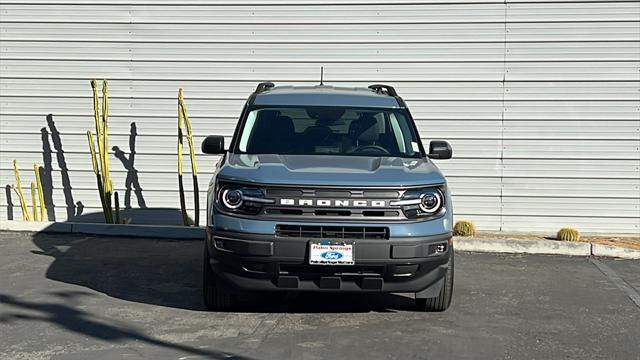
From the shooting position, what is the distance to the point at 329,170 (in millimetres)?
6055

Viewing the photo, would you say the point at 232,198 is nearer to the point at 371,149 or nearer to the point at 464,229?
the point at 371,149

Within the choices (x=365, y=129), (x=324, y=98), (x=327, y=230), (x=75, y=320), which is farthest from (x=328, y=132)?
(x=75, y=320)

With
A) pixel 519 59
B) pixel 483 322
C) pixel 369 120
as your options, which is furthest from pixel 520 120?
pixel 483 322

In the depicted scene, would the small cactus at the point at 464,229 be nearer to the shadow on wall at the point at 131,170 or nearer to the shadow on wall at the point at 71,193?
the shadow on wall at the point at 71,193

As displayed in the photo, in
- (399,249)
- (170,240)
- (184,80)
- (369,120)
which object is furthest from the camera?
(184,80)

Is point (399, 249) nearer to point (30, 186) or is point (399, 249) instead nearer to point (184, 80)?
point (184, 80)

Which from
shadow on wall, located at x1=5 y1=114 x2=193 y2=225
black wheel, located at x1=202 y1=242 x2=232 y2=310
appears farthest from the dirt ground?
black wheel, located at x1=202 y1=242 x2=232 y2=310

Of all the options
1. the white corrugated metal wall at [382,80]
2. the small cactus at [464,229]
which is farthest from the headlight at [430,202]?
the white corrugated metal wall at [382,80]

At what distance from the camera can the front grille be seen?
5727 millimetres

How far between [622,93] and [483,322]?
513 centimetres

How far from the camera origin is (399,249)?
5711 mm

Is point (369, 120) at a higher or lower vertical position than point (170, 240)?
higher

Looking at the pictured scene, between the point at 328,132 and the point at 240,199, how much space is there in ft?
4.69

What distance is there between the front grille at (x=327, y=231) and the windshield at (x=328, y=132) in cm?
117
